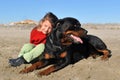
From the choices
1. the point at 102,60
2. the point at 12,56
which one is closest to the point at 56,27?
the point at 102,60

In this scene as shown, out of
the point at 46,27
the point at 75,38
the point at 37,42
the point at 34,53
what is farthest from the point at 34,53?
the point at 75,38

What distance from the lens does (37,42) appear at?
9602 mm

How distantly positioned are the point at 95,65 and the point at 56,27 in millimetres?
1244

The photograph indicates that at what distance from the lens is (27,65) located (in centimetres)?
918

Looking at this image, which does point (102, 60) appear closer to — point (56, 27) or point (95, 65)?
point (95, 65)

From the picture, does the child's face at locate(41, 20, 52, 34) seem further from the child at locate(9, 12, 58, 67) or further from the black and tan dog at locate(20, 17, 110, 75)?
the black and tan dog at locate(20, 17, 110, 75)

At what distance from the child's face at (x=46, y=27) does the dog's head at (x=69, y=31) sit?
70 cm

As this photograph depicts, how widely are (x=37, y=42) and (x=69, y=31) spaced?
135 centimetres

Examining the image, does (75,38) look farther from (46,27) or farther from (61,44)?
(46,27)

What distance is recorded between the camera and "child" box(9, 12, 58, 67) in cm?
923

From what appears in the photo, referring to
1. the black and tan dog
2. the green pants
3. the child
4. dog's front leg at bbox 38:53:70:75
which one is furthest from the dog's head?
the green pants

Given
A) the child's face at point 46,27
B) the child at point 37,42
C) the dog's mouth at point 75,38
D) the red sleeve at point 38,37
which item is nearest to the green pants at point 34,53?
the child at point 37,42

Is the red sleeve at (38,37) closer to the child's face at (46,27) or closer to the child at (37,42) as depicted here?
the child at (37,42)

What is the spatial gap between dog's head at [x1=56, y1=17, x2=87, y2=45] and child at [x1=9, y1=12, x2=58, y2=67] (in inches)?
24.7
